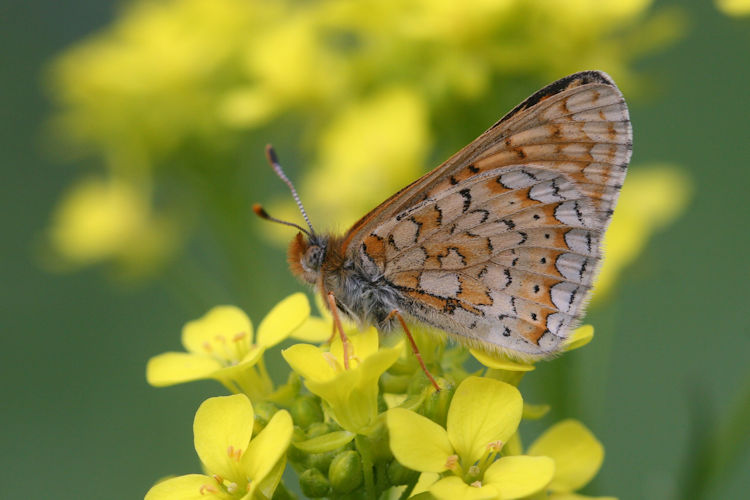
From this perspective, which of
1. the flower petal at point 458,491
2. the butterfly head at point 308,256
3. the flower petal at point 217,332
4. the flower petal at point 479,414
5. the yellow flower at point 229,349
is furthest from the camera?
the butterfly head at point 308,256

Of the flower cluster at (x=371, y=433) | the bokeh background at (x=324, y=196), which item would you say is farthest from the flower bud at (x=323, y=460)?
the bokeh background at (x=324, y=196)

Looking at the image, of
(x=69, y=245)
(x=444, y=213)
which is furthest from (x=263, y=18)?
(x=444, y=213)

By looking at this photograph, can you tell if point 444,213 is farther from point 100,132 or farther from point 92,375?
point 92,375

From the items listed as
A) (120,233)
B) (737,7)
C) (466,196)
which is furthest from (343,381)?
(120,233)

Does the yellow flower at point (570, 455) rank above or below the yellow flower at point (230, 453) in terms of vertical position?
below

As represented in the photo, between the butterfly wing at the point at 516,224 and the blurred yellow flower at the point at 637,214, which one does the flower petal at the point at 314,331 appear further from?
the blurred yellow flower at the point at 637,214

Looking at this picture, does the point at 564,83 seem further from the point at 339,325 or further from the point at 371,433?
the point at 371,433

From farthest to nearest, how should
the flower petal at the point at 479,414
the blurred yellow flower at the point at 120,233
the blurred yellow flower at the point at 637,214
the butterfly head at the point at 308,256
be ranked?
the blurred yellow flower at the point at 120,233 < the blurred yellow flower at the point at 637,214 < the butterfly head at the point at 308,256 < the flower petal at the point at 479,414
